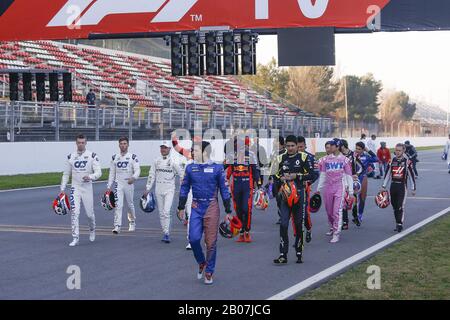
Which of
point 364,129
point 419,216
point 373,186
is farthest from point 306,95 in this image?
point 419,216

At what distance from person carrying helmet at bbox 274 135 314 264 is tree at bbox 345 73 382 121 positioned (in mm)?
102581

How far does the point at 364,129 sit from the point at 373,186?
37.8 meters

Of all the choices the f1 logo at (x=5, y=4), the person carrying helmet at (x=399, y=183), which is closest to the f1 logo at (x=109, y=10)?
the f1 logo at (x=5, y=4)

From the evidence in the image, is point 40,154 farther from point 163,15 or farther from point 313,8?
point 313,8

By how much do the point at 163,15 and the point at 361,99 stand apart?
92453mm

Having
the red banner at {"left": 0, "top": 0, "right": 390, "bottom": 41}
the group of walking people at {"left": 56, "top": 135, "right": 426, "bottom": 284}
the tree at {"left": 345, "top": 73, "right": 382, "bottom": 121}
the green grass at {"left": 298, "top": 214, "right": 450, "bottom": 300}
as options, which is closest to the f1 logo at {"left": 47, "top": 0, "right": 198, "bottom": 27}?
the red banner at {"left": 0, "top": 0, "right": 390, "bottom": 41}

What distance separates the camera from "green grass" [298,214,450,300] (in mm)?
7797

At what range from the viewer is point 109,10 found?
947 inches

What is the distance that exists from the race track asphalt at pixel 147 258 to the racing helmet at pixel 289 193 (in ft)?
2.70

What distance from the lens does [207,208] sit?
8.79 m

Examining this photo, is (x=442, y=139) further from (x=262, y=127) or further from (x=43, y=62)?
(x=43, y=62)

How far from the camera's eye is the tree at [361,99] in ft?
367

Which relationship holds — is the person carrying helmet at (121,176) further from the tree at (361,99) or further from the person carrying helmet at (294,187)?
the tree at (361,99)

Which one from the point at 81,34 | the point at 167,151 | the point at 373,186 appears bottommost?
the point at 373,186
